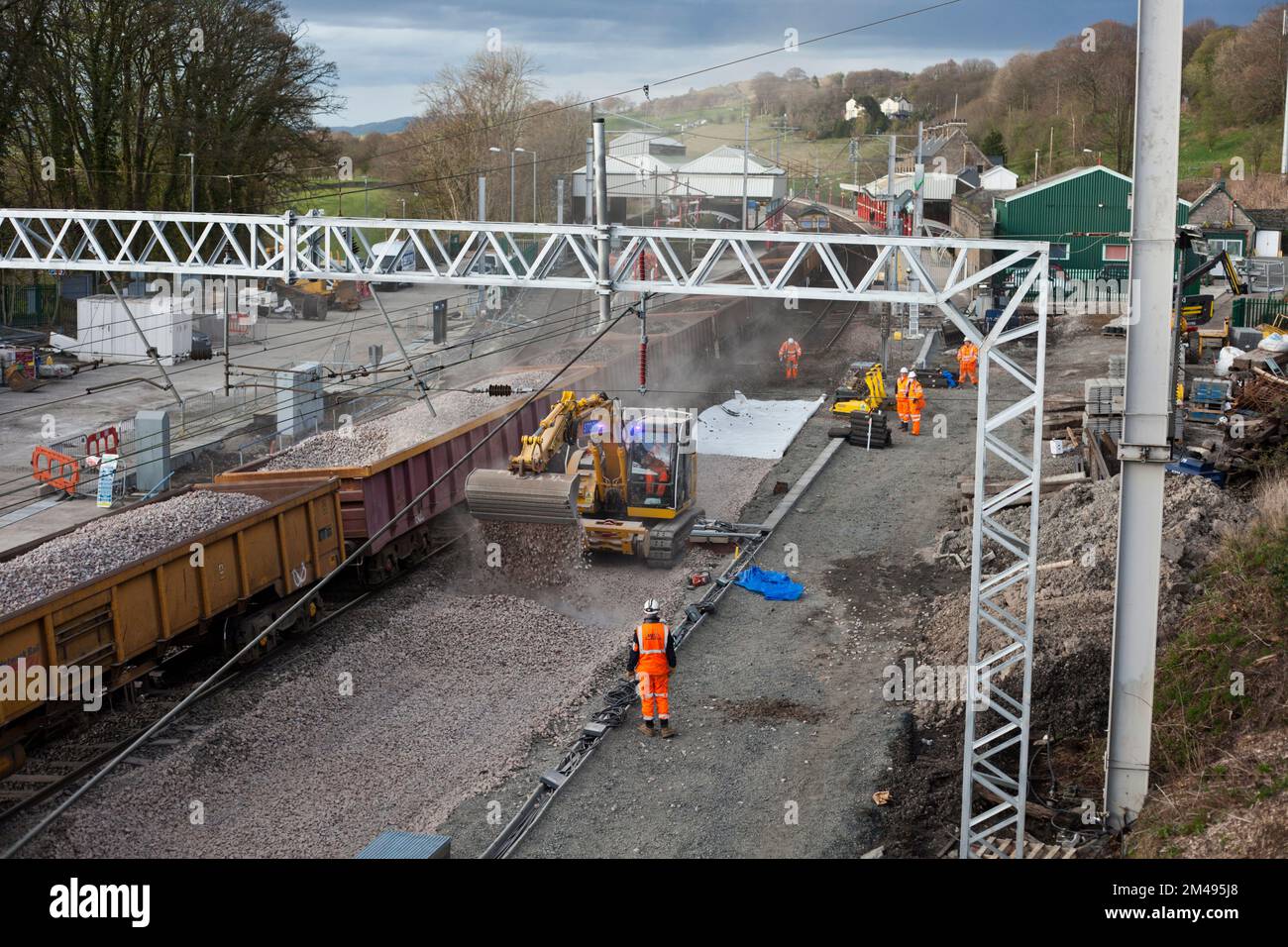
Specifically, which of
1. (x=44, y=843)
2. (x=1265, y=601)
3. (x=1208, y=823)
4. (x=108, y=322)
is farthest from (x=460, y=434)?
(x=108, y=322)

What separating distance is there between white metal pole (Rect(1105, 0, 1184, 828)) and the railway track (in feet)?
31.0

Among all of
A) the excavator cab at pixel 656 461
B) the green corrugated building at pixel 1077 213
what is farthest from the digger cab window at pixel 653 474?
the green corrugated building at pixel 1077 213

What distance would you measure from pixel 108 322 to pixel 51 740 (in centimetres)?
2924

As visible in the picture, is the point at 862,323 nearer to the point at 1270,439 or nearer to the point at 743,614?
the point at 1270,439

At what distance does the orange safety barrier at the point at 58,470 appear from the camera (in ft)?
81.5

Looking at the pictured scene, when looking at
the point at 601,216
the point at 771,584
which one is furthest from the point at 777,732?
the point at 601,216

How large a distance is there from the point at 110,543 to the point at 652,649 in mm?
6521

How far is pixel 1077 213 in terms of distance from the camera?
5262 centimetres

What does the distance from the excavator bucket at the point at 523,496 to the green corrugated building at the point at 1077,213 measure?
3848 cm

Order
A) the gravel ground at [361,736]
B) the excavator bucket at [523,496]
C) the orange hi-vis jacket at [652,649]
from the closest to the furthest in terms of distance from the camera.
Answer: the gravel ground at [361,736] < the orange hi-vis jacket at [652,649] < the excavator bucket at [523,496]

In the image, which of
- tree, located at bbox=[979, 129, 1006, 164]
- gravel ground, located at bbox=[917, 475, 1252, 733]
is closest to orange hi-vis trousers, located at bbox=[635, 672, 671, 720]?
gravel ground, located at bbox=[917, 475, 1252, 733]

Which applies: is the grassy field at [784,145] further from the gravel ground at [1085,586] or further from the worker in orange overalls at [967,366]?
the gravel ground at [1085,586]

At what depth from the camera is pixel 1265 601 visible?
12.7 metres

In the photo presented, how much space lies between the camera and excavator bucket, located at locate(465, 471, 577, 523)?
60.0 feet
